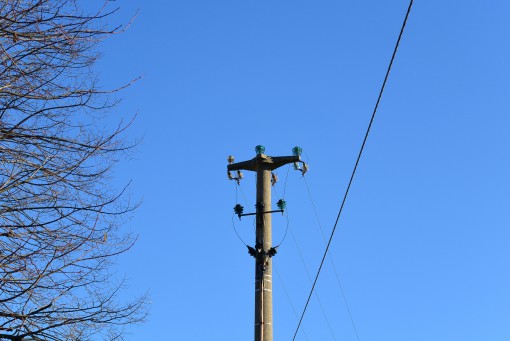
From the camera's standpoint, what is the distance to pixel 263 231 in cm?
1284

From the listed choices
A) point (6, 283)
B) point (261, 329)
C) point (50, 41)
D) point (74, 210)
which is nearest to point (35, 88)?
point (50, 41)

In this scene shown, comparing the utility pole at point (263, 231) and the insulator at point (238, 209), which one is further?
the insulator at point (238, 209)

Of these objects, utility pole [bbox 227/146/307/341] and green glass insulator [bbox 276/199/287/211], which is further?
green glass insulator [bbox 276/199/287/211]

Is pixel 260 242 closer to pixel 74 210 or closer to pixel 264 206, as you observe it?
pixel 264 206

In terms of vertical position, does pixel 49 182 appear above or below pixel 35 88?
below

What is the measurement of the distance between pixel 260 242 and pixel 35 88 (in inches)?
214

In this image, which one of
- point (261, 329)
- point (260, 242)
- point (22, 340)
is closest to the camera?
point (22, 340)

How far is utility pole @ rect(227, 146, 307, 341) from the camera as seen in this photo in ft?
39.5

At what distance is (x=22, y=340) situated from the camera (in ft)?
23.7

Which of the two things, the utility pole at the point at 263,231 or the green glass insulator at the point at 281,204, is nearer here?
the utility pole at the point at 263,231

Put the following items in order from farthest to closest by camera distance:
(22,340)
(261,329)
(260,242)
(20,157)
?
1. (260,242)
2. (261,329)
3. (20,157)
4. (22,340)

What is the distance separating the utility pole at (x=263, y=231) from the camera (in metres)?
12.0

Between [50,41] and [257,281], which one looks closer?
→ [50,41]

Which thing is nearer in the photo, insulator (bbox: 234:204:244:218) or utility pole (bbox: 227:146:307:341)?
utility pole (bbox: 227:146:307:341)
